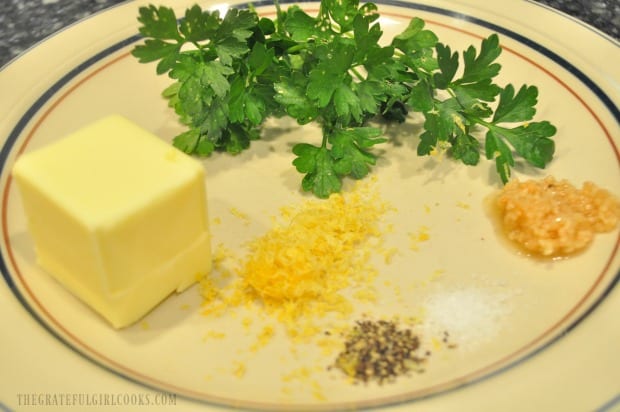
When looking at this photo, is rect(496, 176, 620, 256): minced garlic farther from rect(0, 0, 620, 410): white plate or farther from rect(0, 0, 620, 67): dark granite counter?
rect(0, 0, 620, 67): dark granite counter

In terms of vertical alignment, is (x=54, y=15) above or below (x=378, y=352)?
above

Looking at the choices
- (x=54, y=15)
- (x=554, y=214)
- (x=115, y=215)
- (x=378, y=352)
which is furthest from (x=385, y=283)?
(x=54, y=15)

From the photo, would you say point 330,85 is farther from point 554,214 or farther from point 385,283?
point 554,214

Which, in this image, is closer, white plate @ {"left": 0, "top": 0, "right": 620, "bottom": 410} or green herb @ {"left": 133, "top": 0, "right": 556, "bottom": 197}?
white plate @ {"left": 0, "top": 0, "right": 620, "bottom": 410}

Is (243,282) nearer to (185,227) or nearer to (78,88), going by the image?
(185,227)

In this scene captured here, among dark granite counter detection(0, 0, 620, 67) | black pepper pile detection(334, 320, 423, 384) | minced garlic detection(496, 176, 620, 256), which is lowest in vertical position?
black pepper pile detection(334, 320, 423, 384)

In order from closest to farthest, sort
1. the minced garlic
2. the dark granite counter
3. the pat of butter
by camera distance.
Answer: the pat of butter → the minced garlic → the dark granite counter

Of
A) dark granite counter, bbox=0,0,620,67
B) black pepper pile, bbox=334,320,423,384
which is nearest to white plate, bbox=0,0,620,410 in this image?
black pepper pile, bbox=334,320,423,384

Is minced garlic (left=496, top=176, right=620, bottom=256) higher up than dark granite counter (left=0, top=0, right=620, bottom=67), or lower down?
lower down

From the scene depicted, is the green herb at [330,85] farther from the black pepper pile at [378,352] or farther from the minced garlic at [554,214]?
the black pepper pile at [378,352]
